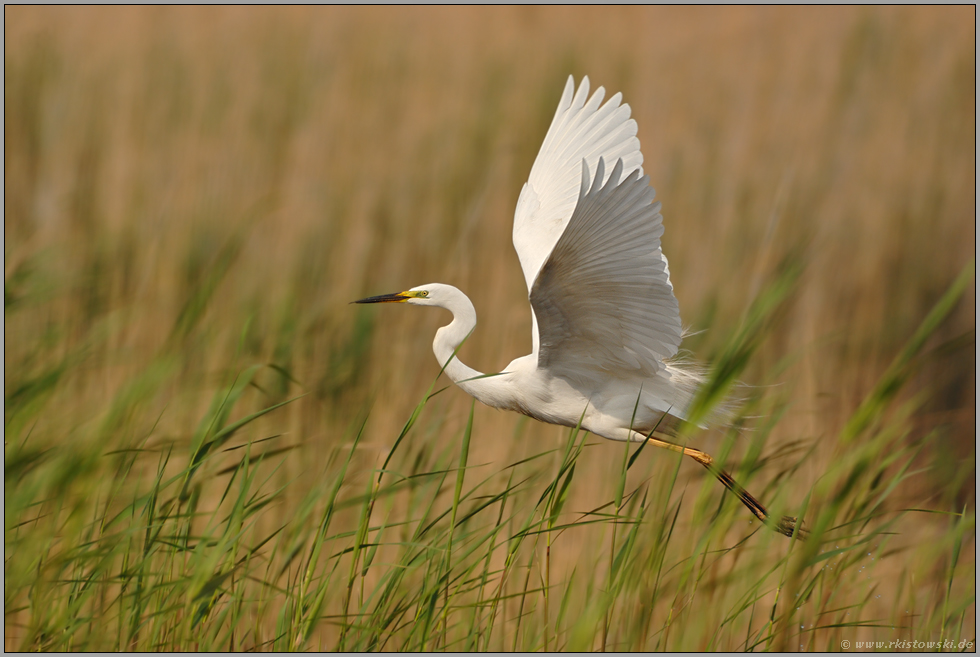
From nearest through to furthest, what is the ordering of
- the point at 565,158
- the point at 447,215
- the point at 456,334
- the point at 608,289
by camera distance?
the point at 608,289 → the point at 456,334 → the point at 565,158 → the point at 447,215

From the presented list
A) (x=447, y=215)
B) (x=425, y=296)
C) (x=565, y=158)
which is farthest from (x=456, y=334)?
(x=447, y=215)

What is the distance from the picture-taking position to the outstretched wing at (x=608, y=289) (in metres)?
0.93

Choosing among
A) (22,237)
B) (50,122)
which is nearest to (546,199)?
(22,237)

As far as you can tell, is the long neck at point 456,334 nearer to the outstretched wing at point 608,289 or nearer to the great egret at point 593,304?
the great egret at point 593,304

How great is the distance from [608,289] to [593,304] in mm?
44

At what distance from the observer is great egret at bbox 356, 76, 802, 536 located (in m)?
0.96

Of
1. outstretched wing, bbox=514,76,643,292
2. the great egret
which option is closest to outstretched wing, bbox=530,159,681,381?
the great egret

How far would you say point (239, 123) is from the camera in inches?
93.7

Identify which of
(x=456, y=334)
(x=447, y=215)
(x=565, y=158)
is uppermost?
(x=565, y=158)

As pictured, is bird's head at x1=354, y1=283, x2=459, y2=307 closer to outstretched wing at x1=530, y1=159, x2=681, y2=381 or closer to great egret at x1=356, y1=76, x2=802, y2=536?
great egret at x1=356, y1=76, x2=802, y2=536

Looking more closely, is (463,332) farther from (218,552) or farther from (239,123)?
(239,123)

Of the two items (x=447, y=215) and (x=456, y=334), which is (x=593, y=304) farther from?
(x=447, y=215)

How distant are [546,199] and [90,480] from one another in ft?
3.24

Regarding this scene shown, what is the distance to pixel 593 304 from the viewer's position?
1.10 m
